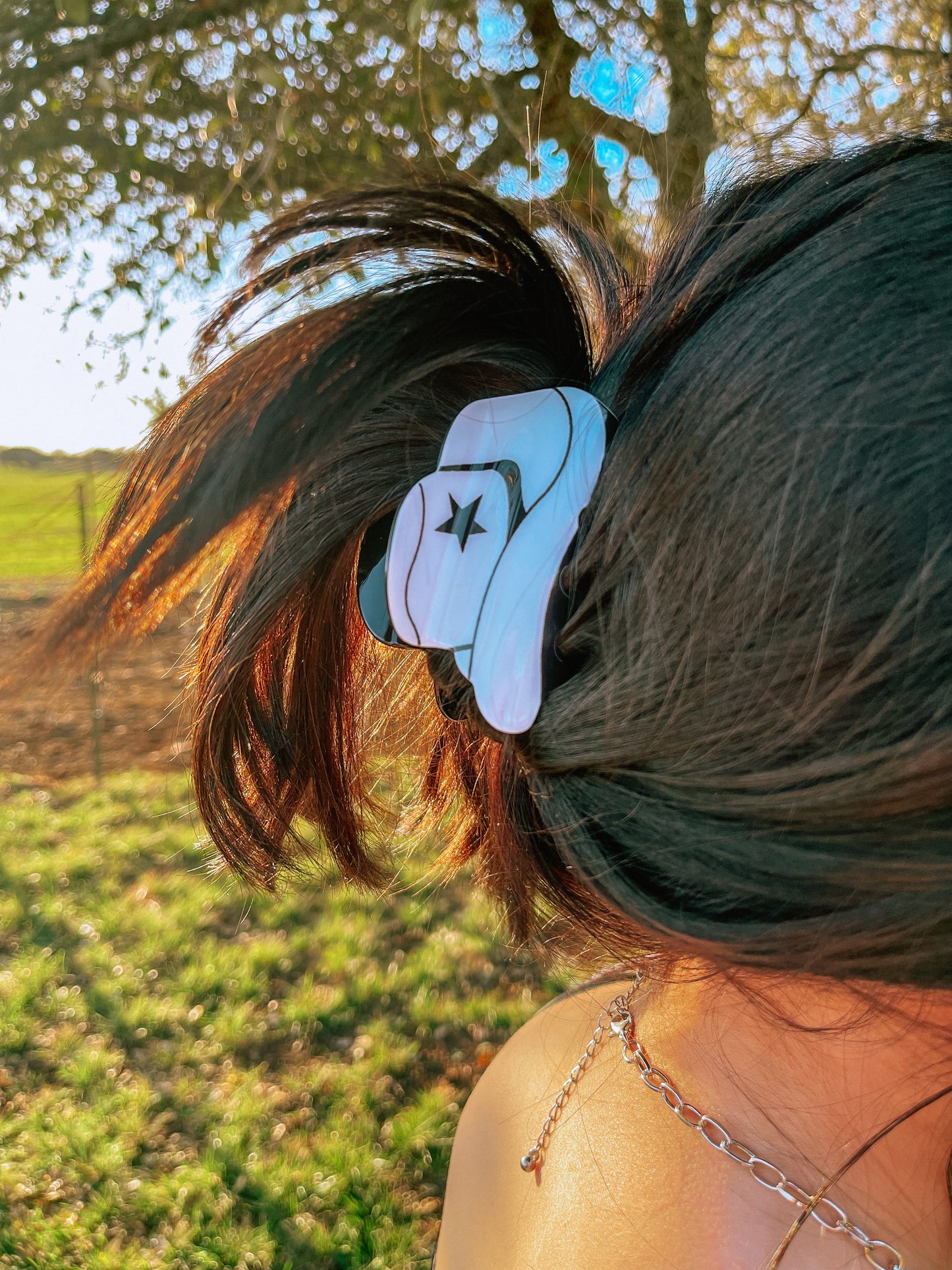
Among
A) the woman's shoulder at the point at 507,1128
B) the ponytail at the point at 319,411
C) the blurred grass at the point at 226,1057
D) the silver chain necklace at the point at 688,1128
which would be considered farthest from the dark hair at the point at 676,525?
the blurred grass at the point at 226,1057

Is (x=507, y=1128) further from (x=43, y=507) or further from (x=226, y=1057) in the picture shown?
(x=226, y=1057)

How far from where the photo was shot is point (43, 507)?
91 centimetres

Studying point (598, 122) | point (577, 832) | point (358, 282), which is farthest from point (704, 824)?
point (598, 122)

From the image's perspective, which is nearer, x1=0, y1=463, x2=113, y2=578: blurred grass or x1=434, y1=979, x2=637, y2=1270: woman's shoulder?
x1=0, y1=463, x2=113, y2=578: blurred grass

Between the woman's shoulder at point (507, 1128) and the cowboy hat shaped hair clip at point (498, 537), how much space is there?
0.62m

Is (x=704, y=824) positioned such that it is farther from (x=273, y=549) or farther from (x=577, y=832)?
(x=273, y=549)

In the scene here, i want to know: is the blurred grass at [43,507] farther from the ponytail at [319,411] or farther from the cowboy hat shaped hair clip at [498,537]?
the cowboy hat shaped hair clip at [498,537]

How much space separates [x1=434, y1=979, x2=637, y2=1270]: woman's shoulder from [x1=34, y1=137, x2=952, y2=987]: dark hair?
312 mm

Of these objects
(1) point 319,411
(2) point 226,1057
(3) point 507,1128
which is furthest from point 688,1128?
(2) point 226,1057

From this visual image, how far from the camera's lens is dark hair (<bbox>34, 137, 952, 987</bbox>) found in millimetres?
569

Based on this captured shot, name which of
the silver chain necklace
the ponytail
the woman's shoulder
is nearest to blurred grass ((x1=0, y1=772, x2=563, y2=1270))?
the woman's shoulder

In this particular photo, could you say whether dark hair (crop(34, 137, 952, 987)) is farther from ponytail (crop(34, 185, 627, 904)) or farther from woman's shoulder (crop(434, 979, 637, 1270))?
woman's shoulder (crop(434, 979, 637, 1270))

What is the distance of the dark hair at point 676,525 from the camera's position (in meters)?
0.57

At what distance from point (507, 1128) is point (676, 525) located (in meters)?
0.89
